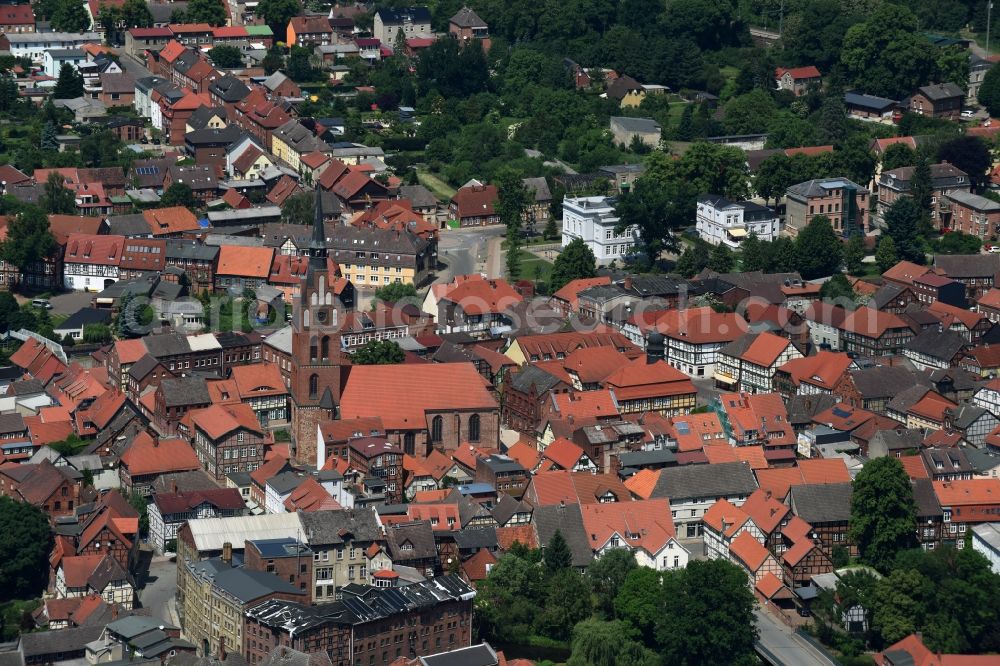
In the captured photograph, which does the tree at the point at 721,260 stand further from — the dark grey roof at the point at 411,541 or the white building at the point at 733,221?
the dark grey roof at the point at 411,541

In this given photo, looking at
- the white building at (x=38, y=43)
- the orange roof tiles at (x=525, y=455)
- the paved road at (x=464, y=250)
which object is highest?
the white building at (x=38, y=43)

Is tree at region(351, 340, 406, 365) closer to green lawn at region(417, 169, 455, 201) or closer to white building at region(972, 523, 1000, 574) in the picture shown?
white building at region(972, 523, 1000, 574)

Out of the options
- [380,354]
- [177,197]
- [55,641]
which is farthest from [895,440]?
[177,197]

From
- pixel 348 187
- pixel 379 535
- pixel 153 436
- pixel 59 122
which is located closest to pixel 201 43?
pixel 59 122

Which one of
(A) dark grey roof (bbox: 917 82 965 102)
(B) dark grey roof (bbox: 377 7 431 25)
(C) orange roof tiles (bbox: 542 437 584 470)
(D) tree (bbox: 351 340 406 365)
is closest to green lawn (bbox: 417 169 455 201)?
(B) dark grey roof (bbox: 377 7 431 25)

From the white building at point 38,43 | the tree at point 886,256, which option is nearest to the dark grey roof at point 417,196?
the tree at point 886,256

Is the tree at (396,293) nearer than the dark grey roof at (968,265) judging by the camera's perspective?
Yes
